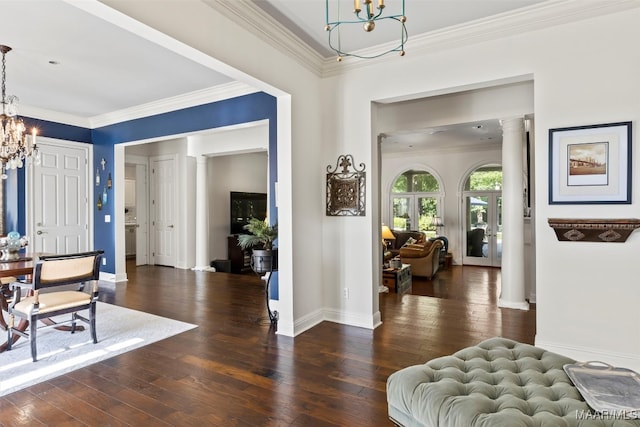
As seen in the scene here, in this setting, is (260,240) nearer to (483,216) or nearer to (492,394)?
(492,394)

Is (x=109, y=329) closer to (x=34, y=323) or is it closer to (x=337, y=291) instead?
(x=34, y=323)

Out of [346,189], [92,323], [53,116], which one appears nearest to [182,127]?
[53,116]

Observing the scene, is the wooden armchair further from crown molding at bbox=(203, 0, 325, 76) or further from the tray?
the tray

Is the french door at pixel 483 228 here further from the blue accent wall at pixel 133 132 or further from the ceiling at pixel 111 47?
the ceiling at pixel 111 47

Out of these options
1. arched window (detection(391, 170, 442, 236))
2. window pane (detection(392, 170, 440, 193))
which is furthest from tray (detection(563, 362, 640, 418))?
window pane (detection(392, 170, 440, 193))

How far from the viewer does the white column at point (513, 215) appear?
189 inches

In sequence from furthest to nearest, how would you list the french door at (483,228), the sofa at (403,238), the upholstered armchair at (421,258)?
the sofa at (403,238)
the french door at (483,228)
the upholstered armchair at (421,258)

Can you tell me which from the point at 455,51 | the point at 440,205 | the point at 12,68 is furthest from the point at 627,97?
the point at 440,205

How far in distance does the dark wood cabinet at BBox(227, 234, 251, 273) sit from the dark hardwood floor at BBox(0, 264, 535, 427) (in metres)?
3.17

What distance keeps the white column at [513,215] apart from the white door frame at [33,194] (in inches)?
274

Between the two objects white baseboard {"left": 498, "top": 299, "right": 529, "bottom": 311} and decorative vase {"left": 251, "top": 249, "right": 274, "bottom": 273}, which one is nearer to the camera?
decorative vase {"left": 251, "top": 249, "right": 274, "bottom": 273}

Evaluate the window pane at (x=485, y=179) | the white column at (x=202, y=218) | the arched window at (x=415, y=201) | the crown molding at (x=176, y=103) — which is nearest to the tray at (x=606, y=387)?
the crown molding at (x=176, y=103)

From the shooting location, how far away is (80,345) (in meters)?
3.37

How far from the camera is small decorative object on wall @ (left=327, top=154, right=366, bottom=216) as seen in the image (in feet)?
12.6
